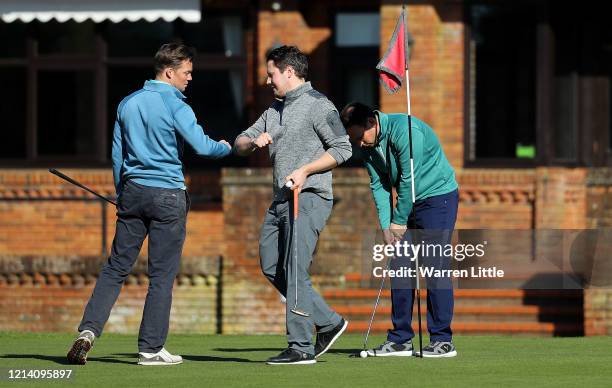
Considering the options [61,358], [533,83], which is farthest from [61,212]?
[61,358]

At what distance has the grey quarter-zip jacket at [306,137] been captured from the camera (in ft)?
31.1

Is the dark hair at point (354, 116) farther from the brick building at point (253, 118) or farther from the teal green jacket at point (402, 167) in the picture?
the brick building at point (253, 118)

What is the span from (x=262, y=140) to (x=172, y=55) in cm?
79

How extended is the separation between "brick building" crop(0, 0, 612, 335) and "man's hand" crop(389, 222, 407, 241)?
6.06m

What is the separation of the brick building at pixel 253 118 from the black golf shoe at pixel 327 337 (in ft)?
20.2

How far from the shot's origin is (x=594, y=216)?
58.0ft

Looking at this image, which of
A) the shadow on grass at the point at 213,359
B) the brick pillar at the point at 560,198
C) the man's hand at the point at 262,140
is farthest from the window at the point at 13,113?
the man's hand at the point at 262,140

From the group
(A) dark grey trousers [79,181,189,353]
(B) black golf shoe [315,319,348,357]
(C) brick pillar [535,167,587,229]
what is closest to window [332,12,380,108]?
(C) brick pillar [535,167,587,229]

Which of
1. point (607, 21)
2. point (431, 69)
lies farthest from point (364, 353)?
point (607, 21)

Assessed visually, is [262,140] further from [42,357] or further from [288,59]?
[42,357]

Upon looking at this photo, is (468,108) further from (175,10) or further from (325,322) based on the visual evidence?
(325,322)

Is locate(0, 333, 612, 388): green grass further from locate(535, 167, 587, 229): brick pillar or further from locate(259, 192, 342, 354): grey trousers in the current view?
locate(535, 167, 587, 229): brick pillar

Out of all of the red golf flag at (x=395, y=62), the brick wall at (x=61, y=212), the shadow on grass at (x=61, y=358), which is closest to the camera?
the shadow on grass at (x=61, y=358)

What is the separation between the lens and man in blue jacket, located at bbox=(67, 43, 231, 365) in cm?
947
